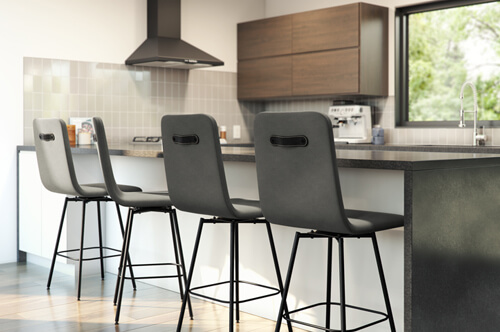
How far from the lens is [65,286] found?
401 cm

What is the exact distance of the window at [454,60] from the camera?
6.93 metres

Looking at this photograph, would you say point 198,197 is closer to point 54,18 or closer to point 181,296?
point 181,296

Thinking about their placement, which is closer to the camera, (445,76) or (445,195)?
(445,195)

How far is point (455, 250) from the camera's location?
241cm

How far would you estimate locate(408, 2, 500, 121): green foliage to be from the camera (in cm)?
700

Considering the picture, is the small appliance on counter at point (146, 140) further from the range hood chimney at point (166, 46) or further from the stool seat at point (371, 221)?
the stool seat at point (371, 221)

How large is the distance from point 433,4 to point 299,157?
3.60 m

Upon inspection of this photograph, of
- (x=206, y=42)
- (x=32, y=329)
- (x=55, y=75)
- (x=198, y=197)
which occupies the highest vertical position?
(x=206, y=42)

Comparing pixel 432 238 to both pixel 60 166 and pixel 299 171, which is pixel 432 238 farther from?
pixel 60 166

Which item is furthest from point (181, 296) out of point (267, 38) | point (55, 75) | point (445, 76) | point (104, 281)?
point (445, 76)

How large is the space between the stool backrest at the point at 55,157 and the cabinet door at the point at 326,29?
2666mm

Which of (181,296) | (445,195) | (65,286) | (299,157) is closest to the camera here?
(299,157)

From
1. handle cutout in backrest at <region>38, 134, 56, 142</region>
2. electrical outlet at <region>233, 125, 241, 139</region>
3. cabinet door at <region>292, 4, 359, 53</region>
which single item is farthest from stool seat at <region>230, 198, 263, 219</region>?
electrical outlet at <region>233, 125, 241, 139</region>

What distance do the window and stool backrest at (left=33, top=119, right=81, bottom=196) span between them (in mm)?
4004
